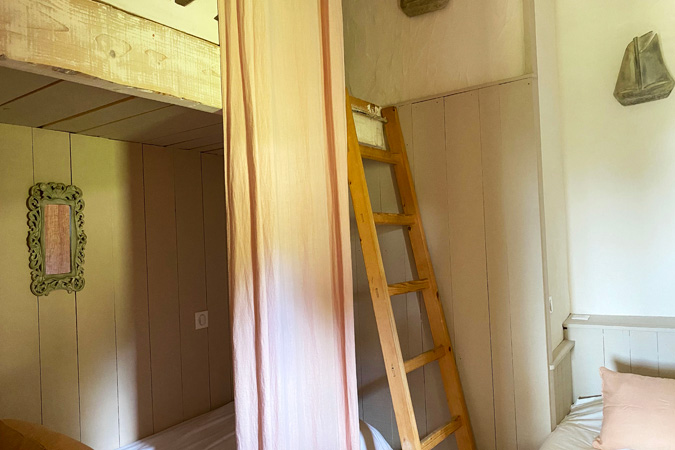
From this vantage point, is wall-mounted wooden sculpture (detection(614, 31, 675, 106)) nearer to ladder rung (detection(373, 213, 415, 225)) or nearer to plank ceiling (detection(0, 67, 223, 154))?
ladder rung (detection(373, 213, 415, 225))

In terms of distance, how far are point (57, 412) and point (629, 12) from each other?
Answer: 296 centimetres

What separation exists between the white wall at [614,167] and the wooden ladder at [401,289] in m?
0.74

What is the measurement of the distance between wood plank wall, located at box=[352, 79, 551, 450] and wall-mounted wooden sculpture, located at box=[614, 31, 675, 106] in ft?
1.82

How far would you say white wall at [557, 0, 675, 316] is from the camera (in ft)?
6.75

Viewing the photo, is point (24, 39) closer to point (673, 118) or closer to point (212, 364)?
point (212, 364)

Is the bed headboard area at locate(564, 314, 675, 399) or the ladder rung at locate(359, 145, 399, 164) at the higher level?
the ladder rung at locate(359, 145, 399, 164)

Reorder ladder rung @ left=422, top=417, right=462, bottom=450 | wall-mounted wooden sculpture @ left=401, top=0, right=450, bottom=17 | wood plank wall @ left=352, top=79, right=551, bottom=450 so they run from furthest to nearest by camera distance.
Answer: wall-mounted wooden sculpture @ left=401, top=0, right=450, bottom=17, wood plank wall @ left=352, top=79, right=551, bottom=450, ladder rung @ left=422, top=417, right=462, bottom=450

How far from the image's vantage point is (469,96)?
2.01 meters

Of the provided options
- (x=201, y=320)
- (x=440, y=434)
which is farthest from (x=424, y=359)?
(x=201, y=320)

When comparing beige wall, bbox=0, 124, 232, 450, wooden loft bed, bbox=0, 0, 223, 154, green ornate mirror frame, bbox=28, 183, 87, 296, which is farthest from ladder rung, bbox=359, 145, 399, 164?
green ornate mirror frame, bbox=28, 183, 87, 296

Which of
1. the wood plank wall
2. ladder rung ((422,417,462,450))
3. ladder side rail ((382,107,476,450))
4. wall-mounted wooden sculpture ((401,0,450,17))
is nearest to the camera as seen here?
ladder rung ((422,417,462,450))

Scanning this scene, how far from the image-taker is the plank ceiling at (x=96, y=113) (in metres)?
1.43

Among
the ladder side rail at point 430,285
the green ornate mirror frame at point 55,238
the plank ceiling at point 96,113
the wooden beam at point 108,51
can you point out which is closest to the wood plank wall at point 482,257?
the ladder side rail at point 430,285

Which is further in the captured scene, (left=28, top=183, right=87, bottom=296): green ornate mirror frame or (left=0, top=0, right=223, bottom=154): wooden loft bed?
(left=28, top=183, right=87, bottom=296): green ornate mirror frame
